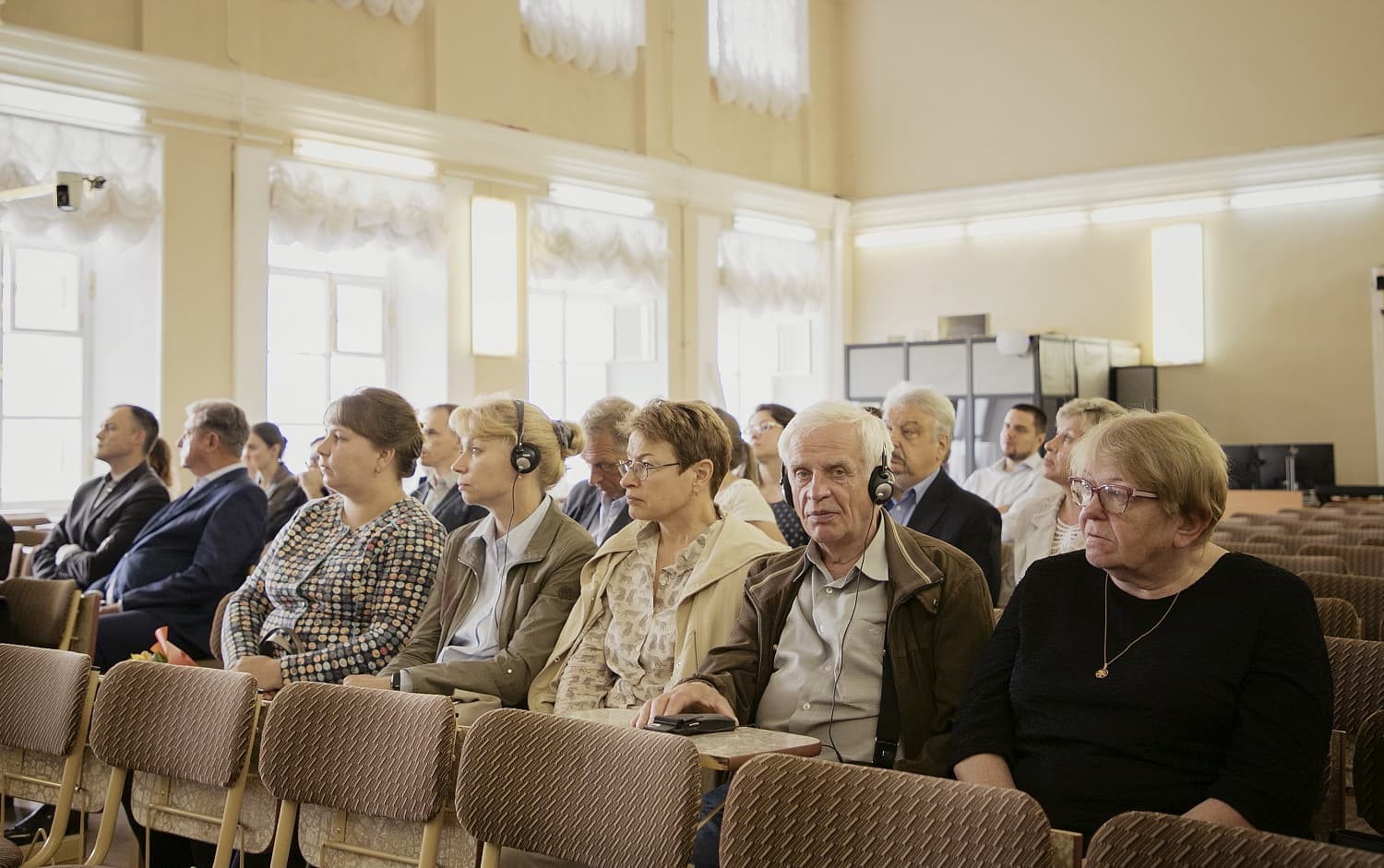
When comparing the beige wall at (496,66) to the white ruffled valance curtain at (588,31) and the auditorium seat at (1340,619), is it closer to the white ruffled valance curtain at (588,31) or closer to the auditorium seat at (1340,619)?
the white ruffled valance curtain at (588,31)

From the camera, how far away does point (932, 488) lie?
4297mm

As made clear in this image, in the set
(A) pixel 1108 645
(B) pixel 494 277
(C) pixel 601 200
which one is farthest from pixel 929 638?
(C) pixel 601 200

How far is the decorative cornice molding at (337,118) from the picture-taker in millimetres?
7738

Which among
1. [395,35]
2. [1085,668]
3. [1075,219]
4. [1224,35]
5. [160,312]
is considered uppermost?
[1224,35]

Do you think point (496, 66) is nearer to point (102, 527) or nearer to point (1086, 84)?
point (102, 527)

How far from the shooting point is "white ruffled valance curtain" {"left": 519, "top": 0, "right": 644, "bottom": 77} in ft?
35.9

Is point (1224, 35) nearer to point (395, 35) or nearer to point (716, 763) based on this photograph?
point (395, 35)

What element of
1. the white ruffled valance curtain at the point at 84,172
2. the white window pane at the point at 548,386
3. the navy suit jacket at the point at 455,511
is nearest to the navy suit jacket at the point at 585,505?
the navy suit jacket at the point at 455,511

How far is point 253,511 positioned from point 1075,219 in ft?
33.6

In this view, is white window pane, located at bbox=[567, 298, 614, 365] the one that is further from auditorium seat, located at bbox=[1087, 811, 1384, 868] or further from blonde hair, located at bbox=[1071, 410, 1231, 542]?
auditorium seat, located at bbox=[1087, 811, 1384, 868]

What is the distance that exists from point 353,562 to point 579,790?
5.33 ft

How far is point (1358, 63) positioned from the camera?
1188 cm

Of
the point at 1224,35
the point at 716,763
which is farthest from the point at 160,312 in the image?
the point at 1224,35

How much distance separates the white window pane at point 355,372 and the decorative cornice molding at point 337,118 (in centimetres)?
165
